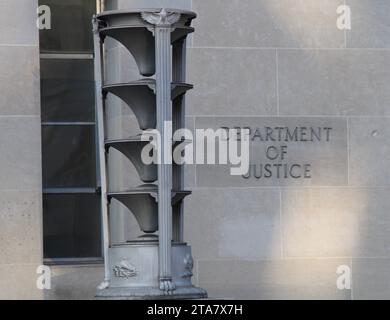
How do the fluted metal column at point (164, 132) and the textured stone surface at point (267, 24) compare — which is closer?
the fluted metal column at point (164, 132)

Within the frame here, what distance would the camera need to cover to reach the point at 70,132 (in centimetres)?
1523

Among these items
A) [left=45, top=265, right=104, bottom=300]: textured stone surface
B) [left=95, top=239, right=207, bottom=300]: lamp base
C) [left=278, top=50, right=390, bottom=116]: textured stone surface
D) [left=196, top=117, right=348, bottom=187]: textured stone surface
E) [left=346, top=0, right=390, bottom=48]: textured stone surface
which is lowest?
[left=45, top=265, right=104, bottom=300]: textured stone surface

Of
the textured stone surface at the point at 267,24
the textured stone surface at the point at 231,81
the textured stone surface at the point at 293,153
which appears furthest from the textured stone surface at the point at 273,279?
the textured stone surface at the point at 267,24

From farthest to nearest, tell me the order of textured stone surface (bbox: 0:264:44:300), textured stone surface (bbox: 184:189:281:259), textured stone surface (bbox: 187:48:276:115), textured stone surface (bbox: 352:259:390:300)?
1. textured stone surface (bbox: 352:259:390:300)
2. textured stone surface (bbox: 187:48:276:115)
3. textured stone surface (bbox: 184:189:281:259)
4. textured stone surface (bbox: 0:264:44:300)

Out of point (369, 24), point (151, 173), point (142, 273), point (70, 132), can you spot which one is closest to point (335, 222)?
point (369, 24)

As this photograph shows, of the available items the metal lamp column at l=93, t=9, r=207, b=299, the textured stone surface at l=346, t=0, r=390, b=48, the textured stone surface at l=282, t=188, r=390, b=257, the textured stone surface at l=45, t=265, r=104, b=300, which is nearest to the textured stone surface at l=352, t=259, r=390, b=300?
the textured stone surface at l=282, t=188, r=390, b=257

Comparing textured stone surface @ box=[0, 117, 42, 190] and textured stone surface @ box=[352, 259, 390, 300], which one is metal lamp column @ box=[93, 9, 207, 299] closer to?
textured stone surface @ box=[0, 117, 42, 190]

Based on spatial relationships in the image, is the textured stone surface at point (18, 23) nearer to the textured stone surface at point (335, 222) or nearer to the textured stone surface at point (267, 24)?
the textured stone surface at point (267, 24)

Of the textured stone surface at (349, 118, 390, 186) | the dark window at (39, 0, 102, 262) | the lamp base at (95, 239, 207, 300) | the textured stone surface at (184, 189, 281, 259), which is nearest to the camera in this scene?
the lamp base at (95, 239, 207, 300)

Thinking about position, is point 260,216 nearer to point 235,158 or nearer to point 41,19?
point 235,158

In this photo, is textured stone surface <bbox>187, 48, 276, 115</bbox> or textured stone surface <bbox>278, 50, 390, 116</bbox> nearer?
textured stone surface <bbox>187, 48, 276, 115</bbox>

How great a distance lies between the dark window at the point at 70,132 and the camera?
49.6 feet

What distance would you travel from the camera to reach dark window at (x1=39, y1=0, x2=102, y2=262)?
15.1 metres
